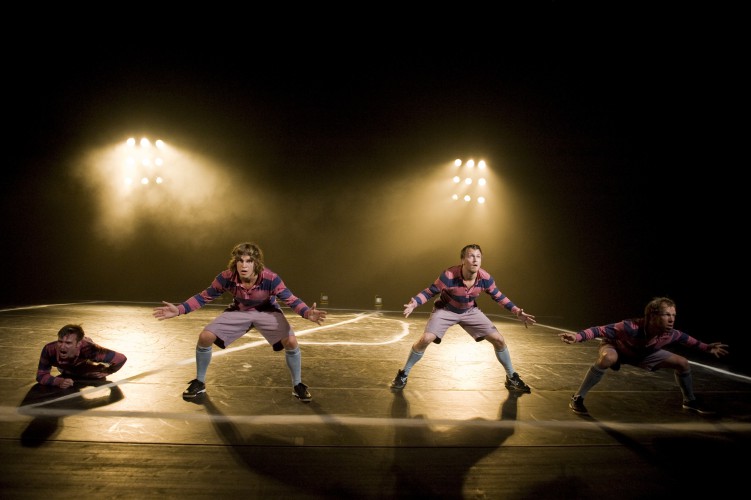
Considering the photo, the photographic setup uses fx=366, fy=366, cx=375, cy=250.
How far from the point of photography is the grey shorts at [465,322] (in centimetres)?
401

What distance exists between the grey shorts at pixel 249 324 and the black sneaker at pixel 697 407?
3835 mm

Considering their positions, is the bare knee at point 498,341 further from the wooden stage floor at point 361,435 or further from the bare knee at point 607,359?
the bare knee at point 607,359

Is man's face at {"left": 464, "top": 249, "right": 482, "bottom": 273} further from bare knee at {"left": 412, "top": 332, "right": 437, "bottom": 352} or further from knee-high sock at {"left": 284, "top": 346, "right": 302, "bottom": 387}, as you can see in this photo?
knee-high sock at {"left": 284, "top": 346, "right": 302, "bottom": 387}

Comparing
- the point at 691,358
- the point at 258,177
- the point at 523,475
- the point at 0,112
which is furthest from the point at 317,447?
the point at 0,112

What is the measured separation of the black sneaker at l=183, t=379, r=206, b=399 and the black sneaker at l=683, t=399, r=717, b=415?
15.1 ft

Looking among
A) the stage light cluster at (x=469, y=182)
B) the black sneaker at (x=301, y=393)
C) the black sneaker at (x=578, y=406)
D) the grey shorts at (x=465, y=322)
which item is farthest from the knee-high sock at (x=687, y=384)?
the stage light cluster at (x=469, y=182)

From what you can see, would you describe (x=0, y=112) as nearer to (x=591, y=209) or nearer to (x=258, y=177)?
(x=258, y=177)

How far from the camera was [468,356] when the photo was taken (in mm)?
5609

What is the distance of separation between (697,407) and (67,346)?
6.00 meters

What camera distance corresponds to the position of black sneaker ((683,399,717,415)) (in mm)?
3364

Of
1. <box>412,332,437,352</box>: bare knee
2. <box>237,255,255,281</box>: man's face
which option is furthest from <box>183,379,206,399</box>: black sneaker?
<box>412,332,437,352</box>: bare knee

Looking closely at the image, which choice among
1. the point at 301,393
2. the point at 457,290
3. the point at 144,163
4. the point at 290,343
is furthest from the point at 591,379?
the point at 144,163

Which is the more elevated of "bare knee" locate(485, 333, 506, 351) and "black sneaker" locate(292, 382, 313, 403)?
"bare knee" locate(485, 333, 506, 351)

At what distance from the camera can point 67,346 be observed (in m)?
3.50
